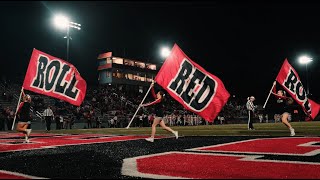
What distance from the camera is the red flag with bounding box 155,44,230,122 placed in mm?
11656

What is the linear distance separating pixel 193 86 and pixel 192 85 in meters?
0.06

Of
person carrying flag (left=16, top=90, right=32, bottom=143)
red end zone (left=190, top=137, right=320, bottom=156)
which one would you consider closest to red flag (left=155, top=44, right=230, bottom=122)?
red end zone (left=190, top=137, right=320, bottom=156)

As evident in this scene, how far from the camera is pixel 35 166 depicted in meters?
5.80

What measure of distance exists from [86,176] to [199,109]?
7.26 m

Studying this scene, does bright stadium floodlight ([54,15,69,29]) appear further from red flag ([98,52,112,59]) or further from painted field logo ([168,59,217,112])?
red flag ([98,52,112,59])

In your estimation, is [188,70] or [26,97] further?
[188,70]

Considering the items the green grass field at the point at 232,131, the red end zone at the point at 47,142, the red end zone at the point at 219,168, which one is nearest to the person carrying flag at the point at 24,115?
the red end zone at the point at 47,142

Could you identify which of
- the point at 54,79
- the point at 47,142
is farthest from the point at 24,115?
the point at 54,79

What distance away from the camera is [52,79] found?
547 inches

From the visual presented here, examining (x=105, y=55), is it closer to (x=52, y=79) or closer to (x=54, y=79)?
(x=54, y=79)

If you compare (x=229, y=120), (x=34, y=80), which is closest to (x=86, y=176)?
(x=34, y=80)

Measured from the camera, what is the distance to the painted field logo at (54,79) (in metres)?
13.5

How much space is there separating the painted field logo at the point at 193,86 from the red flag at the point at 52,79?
5.36 meters

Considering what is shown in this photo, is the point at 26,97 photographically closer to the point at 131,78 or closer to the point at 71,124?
the point at 71,124
